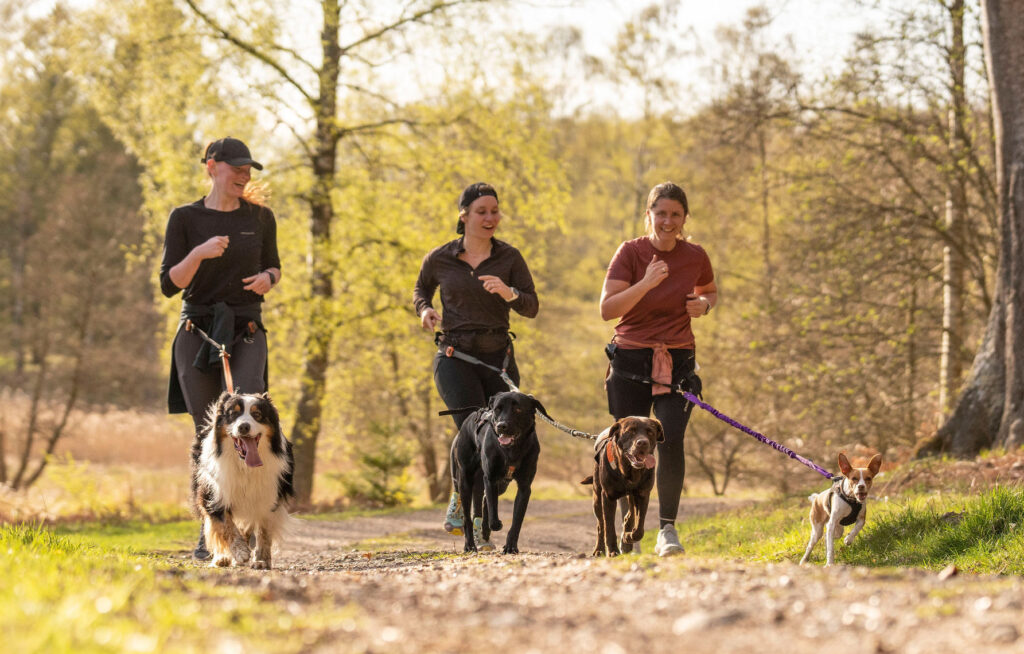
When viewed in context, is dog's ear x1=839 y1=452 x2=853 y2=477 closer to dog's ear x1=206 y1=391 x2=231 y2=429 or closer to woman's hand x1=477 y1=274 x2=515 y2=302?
woman's hand x1=477 y1=274 x2=515 y2=302

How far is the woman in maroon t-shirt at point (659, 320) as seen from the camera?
6.36 m

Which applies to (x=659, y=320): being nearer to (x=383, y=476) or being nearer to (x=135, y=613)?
(x=135, y=613)

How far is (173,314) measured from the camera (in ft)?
60.6

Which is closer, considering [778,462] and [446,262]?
[446,262]

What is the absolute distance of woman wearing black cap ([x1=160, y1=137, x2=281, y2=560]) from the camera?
702 centimetres

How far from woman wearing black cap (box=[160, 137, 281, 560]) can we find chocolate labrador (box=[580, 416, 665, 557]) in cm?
270

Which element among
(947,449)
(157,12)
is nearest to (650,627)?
(947,449)

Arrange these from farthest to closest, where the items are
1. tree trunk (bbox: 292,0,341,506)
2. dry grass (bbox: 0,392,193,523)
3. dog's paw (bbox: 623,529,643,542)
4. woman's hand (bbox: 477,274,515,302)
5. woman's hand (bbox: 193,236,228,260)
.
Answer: tree trunk (bbox: 292,0,341,506), dry grass (bbox: 0,392,193,523), woman's hand (bbox: 477,274,515,302), woman's hand (bbox: 193,236,228,260), dog's paw (bbox: 623,529,643,542)

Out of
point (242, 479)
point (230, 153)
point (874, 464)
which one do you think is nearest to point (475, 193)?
point (230, 153)

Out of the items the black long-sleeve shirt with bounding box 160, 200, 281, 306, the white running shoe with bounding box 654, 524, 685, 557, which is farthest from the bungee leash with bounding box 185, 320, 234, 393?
the white running shoe with bounding box 654, 524, 685, 557

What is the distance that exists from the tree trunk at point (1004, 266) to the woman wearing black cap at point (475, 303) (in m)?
5.82

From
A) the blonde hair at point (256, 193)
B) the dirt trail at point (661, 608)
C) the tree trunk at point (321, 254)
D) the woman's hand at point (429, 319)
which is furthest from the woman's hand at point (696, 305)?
the tree trunk at point (321, 254)

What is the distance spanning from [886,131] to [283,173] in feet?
34.9

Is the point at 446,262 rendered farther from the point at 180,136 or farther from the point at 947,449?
the point at 180,136
